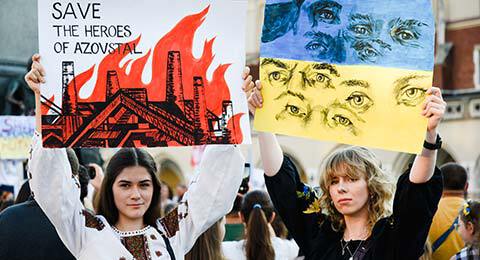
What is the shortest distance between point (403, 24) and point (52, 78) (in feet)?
4.92

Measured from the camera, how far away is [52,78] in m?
4.03

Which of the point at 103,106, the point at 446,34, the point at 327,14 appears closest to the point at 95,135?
the point at 103,106

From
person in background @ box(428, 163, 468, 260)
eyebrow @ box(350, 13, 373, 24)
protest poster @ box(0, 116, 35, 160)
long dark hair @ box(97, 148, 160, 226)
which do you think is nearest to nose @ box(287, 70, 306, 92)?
eyebrow @ box(350, 13, 373, 24)

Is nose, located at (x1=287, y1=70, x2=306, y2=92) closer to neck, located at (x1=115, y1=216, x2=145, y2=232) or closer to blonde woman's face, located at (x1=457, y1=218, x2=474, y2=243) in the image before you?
neck, located at (x1=115, y1=216, x2=145, y2=232)

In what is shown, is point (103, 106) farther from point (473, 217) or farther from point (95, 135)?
point (473, 217)

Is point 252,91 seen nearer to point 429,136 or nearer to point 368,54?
point 368,54

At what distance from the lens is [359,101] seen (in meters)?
4.00

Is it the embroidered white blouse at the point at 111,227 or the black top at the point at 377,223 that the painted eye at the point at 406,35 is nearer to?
the black top at the point at 377,223

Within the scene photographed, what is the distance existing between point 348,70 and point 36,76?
133 centimetres

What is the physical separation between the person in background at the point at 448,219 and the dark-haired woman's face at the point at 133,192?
2602mm

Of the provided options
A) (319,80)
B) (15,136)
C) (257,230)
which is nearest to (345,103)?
(319,80)

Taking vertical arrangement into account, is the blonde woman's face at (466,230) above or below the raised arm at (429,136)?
below

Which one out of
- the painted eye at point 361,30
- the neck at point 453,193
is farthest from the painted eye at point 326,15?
the neck at point 453,193

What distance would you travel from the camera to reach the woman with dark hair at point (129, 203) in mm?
3961
